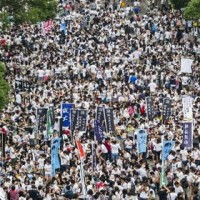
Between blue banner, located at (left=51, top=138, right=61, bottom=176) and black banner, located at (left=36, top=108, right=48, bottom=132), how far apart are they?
3601 mm

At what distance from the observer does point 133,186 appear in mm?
30953

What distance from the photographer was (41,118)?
37.3 metres

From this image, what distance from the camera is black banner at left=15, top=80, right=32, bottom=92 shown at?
151 ft

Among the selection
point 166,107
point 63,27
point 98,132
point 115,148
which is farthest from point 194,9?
point 115,148

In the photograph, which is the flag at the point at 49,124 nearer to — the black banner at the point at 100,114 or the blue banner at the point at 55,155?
the black banner at the point at 100,114

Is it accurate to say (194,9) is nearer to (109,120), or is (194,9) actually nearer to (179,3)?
(179,3)

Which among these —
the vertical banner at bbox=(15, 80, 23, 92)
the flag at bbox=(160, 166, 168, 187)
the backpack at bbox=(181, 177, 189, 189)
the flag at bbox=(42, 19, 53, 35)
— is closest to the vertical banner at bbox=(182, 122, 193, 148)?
the flag at bbox=(160, 166, 168, 187)

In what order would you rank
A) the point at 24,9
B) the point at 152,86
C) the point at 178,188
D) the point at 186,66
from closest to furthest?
the point at 178,188 < the point at 152,86 < the point at 186,66 < the point at 24,9

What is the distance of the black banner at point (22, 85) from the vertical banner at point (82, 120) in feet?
29.9

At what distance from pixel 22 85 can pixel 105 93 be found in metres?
5.10

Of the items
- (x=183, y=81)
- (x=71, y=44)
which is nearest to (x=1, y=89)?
(x=183, y=81)

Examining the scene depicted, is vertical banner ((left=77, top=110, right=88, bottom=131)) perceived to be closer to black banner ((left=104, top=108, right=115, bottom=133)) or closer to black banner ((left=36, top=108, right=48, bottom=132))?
black banner ((left=104, top=108, right=115, bottom=133))

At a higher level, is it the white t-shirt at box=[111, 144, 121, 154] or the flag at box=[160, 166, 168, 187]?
the white t-shirt at box=[111, 144, 121, 154]

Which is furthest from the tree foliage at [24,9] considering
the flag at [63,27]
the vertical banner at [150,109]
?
the vertical banner at [150,109]
